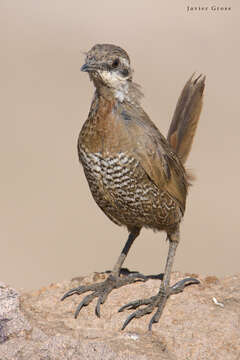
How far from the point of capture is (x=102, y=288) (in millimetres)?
6777

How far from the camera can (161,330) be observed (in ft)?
20.0

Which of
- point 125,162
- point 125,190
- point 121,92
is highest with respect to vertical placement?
point 121,92

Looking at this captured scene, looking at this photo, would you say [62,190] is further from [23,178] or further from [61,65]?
[61,65]

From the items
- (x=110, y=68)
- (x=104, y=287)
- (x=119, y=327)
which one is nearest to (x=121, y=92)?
(x=110, y=68)

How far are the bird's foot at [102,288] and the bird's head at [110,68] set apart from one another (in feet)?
5.82

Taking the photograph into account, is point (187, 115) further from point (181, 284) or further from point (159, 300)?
point (159, 300)

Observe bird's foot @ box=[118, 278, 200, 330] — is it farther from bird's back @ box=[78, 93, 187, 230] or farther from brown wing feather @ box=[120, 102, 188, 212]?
brown wing feather @ box=[120, 102, 188, 212]

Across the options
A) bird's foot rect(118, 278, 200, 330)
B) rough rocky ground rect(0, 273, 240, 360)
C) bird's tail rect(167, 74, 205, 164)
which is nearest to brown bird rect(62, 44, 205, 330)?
bird's foot rect(118, 278, 200, 330)

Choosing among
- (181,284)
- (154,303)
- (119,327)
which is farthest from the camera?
(181,284)

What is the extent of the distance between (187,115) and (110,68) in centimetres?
172

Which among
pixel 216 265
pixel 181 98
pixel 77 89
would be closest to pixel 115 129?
pixel 181 98

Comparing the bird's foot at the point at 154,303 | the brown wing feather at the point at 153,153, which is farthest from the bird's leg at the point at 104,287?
the brown wing feather at the point at 153,153

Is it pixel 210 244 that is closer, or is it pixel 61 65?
pixel 210 244

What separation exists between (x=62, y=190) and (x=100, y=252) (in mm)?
2046
